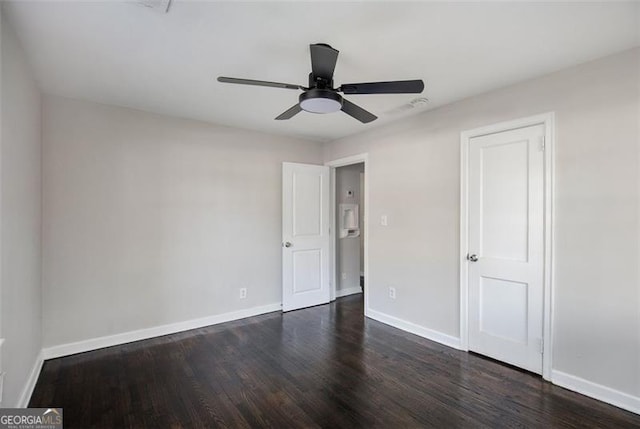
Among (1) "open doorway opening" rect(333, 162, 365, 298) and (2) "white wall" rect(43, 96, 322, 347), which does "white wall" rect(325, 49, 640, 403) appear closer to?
(1) "open doorway opening" rect(333, 162, 365, 298)

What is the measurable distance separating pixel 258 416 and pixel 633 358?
2.53 metres

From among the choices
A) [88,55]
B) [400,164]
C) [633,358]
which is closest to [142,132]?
[88,55]

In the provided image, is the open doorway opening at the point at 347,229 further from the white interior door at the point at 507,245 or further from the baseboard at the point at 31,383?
the baseboard at the point at 31,383

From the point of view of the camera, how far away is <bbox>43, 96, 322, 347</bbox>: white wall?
9.83ft

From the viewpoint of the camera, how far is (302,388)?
244cm

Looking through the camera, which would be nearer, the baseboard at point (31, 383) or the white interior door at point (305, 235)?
the baseboard at point (31, 383)

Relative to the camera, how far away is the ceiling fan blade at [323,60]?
170cm

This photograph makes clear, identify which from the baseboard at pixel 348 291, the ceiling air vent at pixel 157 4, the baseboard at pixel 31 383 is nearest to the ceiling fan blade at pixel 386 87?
the ceiling air vent at pixel 157 4

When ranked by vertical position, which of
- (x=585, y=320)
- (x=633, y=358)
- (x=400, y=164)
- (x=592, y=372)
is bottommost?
(x=592, y=372)

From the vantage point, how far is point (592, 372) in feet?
7.55

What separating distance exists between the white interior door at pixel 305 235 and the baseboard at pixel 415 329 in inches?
35.7

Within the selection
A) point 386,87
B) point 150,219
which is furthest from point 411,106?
point 150,219

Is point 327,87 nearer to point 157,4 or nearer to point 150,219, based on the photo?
point 157,4

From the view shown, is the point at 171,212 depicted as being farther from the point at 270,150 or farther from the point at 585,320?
the point at 585,320
